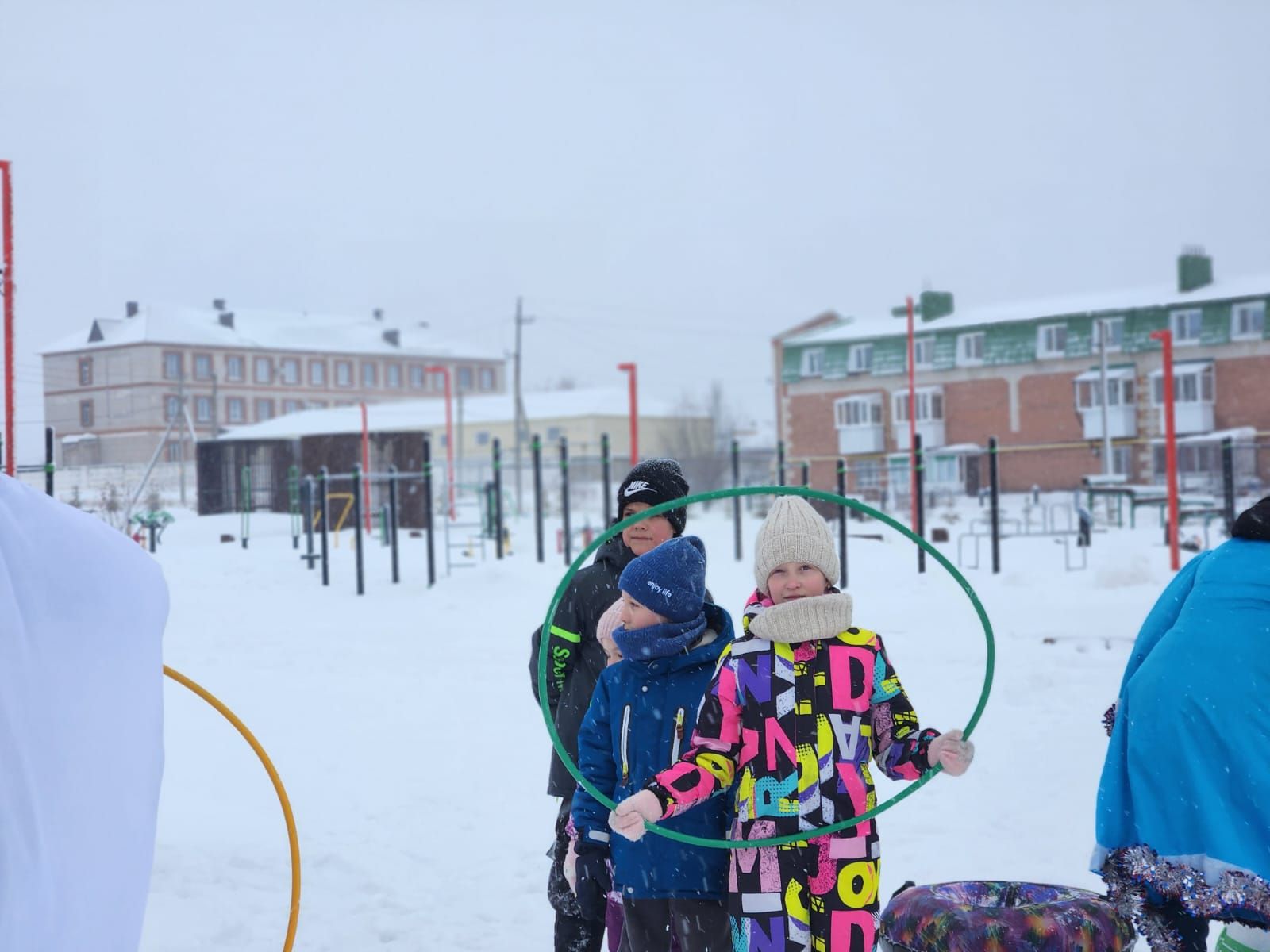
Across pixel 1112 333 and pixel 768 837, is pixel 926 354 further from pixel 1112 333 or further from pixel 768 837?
pixel 768 837

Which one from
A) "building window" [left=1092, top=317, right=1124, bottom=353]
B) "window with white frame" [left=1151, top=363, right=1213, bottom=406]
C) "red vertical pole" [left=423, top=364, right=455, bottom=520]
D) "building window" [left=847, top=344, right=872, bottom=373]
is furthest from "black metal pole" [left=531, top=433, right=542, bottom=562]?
"building window" [left=847, top=344, right=872, bottom=373]

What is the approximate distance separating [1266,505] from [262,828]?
4.80m

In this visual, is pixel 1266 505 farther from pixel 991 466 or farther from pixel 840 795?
pixel 991 466

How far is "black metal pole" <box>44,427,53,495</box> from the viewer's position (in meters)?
11.7

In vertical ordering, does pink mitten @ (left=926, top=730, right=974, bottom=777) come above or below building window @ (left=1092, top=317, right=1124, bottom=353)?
below

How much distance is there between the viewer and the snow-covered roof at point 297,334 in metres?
40.3

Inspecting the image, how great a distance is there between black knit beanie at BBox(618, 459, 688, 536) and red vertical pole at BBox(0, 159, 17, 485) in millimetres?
5461

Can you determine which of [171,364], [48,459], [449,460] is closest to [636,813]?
[48,459]

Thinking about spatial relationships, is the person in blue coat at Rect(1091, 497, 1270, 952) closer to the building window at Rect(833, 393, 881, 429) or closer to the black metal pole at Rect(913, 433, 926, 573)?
the black metal pole at Rect(913, 433, 926, 573)

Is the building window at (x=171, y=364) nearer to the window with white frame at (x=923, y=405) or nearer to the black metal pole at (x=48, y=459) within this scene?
the black metal pole at (x=48, y=459)

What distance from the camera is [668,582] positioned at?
3.27m

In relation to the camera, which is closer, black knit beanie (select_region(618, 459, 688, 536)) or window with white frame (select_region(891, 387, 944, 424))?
black knit beanie (select_region(618, 459, 688, 536))

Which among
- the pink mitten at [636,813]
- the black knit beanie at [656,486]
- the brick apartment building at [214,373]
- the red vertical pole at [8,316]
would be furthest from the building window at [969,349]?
the pink mitten at [636,813]

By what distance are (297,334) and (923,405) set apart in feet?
108
